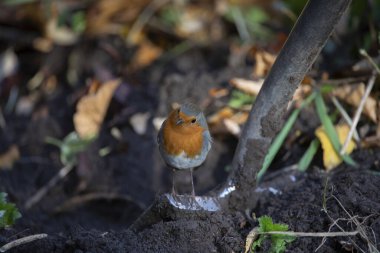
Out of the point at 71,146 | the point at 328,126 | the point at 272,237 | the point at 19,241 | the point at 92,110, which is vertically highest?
the point at 19,241

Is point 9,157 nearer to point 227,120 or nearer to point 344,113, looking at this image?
point 227,120

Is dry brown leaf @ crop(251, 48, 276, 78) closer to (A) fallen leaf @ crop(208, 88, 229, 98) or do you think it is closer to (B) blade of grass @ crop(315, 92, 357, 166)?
(A) fallen leaf @ crop(208, 88, 229, 98)

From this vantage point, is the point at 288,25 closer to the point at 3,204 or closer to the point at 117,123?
the point at 117,123

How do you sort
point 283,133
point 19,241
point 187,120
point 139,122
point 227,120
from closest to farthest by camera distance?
1. point 19,241
2. point 187,120
3. point 283,133
4. point 227,120
5. point 139,122

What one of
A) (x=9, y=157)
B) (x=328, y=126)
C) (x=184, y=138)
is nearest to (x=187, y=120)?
(x=184, y=138)

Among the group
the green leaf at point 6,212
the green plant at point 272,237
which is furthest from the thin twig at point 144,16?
the green plant at point 272,237

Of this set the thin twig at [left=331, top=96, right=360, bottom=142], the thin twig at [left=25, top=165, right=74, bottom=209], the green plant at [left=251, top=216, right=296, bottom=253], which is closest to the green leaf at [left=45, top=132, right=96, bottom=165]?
the thin twig at [left=25, top=165, right=74, bottom=209]

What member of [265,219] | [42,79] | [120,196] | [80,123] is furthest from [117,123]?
[265,219]
